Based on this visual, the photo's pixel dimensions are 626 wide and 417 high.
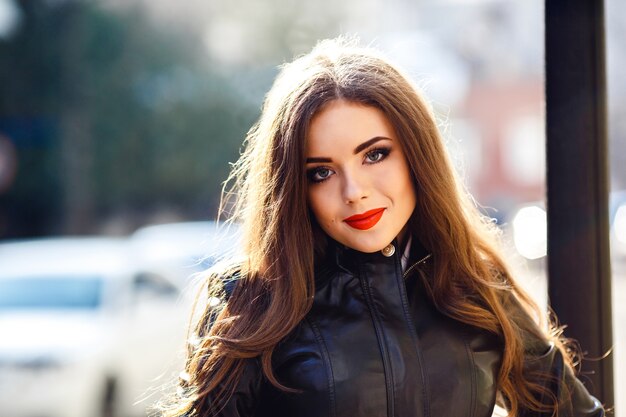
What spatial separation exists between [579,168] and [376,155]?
50 centimetres

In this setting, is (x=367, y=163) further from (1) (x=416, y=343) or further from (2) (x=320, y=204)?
(1) (x=416, y=343)

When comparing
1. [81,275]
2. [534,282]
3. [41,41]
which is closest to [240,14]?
[41,41]

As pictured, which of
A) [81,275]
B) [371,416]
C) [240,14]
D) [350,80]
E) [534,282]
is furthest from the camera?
[240,14]

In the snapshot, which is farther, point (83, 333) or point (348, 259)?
point (83, 333)

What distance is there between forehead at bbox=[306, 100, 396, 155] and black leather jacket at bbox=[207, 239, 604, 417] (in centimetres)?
28

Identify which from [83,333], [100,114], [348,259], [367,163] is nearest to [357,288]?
[348,259]

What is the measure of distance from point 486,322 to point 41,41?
17430 mm

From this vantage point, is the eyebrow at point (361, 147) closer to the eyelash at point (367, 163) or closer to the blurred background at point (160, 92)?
the eyelash at point (367, 163)

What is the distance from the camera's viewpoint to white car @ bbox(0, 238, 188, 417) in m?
5.07

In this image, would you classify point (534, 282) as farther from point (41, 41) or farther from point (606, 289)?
point (41, 41)

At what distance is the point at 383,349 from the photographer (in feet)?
5.83

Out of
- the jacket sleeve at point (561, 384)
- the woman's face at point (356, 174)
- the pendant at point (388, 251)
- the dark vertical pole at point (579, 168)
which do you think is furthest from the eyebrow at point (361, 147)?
the jacket sleeve at point (561, 384)

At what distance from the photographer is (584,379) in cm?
204

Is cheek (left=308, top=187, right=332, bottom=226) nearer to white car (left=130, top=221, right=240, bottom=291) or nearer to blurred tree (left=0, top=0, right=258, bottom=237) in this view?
white car (left=130, top=221, right=240, bottom=291)
